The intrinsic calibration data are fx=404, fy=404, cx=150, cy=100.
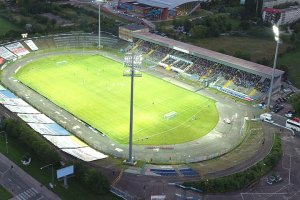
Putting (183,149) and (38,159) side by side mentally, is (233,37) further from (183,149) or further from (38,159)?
(38,159)

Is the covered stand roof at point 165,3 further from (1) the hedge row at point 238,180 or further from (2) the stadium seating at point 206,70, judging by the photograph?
(1) the hedge row at point 238,180

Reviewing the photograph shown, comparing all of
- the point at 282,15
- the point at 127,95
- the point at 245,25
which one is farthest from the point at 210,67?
the point at 282,15

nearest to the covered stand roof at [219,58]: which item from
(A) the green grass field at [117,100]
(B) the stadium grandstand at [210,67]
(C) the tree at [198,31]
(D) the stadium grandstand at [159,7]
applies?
(B) the stadium grandstand at [210,67]

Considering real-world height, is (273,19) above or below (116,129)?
above

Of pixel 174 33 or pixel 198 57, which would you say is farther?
pixel 174 33

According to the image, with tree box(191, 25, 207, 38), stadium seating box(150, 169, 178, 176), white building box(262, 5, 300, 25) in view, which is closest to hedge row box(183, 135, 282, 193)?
stadium seating box(150, 169, 178, 176)

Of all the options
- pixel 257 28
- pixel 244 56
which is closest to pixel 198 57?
pixel 244 56
